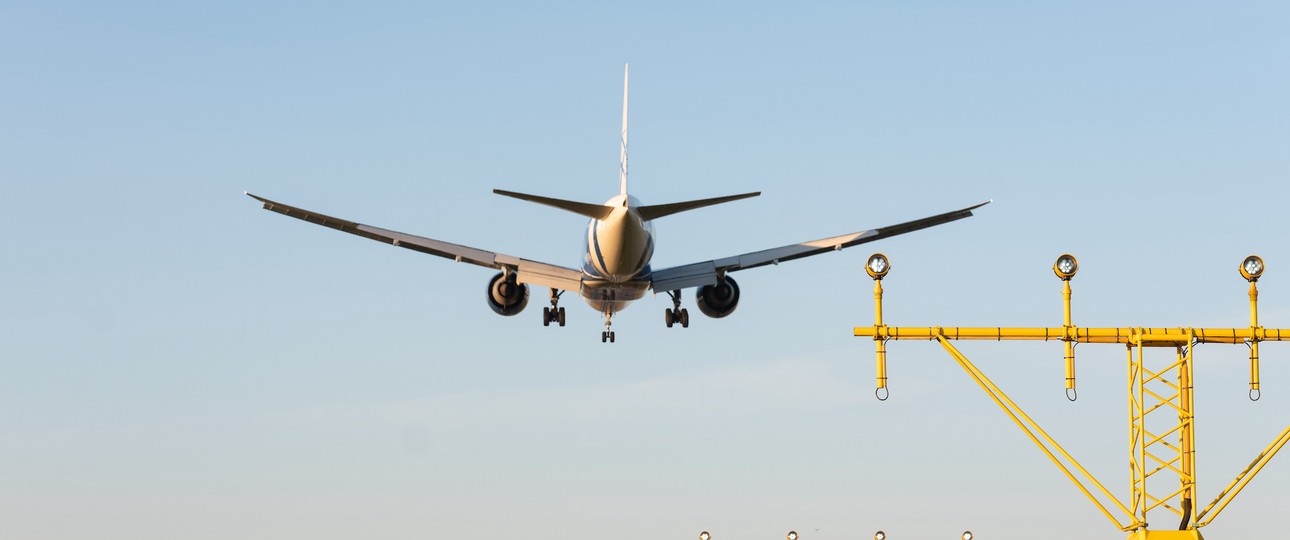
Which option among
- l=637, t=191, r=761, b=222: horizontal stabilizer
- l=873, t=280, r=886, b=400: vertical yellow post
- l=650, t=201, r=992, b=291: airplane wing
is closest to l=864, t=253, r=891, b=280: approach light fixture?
l=873, t=280, r=886, b=400: vertical yellow post

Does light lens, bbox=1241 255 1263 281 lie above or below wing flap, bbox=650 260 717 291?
below

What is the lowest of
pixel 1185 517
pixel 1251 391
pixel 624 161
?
pixel 1185 517

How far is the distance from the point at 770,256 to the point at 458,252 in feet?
48.4

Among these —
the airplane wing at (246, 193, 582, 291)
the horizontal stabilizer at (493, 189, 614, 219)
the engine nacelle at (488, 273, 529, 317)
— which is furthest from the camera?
the engine nacelle at (488, 273, 529, 317)

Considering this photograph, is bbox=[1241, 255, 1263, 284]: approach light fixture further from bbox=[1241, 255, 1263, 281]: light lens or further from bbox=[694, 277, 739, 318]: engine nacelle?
bbox=[694, 277, 739, 318]: engine nacelle

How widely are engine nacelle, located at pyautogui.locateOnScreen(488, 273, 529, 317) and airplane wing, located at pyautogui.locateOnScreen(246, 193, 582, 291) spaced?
0.65 m

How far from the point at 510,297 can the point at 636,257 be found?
36.2 ft

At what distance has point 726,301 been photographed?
83938 mm

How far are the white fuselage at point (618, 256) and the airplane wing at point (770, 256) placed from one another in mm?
2851

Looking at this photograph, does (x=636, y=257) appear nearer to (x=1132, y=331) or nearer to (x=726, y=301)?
(x=726, y=301)

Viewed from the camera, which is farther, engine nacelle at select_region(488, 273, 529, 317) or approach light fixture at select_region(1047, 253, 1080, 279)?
engine nacelle at select_region(488, 273, 529, 317)

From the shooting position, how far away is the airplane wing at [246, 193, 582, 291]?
261 feet

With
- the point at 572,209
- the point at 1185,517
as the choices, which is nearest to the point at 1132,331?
the point at 1185,517

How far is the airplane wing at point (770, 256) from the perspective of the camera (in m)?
81.6
